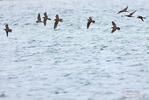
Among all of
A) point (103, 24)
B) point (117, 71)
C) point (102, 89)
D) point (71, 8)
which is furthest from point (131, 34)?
point (71, 8)

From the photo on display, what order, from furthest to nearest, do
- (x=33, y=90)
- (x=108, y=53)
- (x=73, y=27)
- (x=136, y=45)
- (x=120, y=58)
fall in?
(x=73, y=27)
(x=136, y=45)
(x=108, y=53)
(x=120, y=58)
(x=33, y=90)

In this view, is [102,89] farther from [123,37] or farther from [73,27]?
[73,27]

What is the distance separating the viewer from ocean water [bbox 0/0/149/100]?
30.0 ft

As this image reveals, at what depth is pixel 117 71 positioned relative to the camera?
11234 mm

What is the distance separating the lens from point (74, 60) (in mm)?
13133

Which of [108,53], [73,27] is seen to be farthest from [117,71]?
[73,27]

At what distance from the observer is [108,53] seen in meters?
14.3

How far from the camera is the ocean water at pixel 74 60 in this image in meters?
9.16

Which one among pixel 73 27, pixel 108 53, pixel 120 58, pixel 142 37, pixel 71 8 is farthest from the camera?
pixel 71 8

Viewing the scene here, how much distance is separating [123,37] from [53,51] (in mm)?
5084

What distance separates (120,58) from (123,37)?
5107 mm

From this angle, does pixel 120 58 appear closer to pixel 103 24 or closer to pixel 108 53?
pixel 108 53

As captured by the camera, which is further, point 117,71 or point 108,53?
point 108,53

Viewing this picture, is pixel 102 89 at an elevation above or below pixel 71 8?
below
